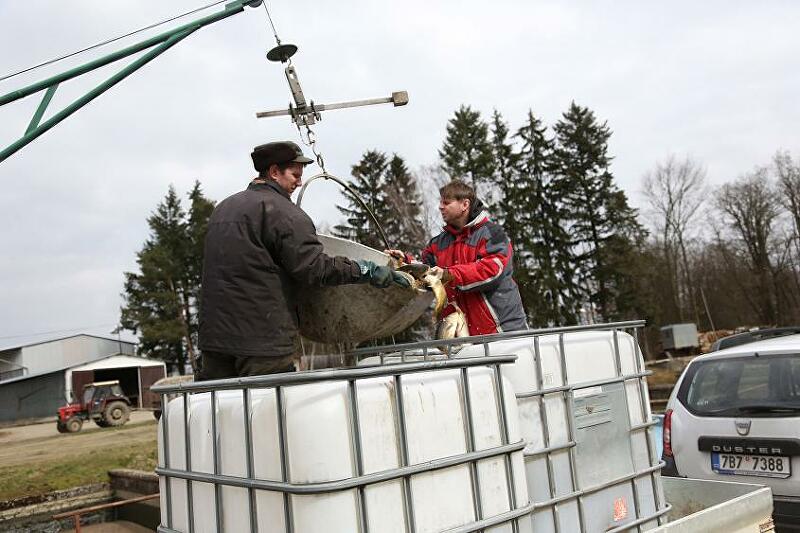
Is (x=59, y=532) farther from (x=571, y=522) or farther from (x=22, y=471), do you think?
(x=571, y=522)

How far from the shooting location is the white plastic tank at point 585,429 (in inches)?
111

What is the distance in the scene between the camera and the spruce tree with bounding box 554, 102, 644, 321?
44.6m

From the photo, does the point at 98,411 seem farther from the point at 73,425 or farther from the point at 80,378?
the point at 80,378

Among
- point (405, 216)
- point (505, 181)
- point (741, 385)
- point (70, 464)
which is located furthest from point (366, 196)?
point (741, 385)

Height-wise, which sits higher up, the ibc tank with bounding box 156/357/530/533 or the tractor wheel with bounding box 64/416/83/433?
the ibc tank with bounding box 156/357/530/533

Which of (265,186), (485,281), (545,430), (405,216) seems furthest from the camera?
(405,216)

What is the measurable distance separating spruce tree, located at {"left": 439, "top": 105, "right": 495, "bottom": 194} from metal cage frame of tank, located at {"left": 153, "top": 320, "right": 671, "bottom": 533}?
38479 millimetres

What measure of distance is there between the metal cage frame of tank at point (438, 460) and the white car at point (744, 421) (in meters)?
1.95

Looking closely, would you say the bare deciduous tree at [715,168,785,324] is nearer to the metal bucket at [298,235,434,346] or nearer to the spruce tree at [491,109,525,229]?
the spruce tree at [491,109,525,229]

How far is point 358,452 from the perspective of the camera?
77.4 inches

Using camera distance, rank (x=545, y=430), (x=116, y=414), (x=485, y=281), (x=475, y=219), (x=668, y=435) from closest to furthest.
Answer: (x=545, y=430) < (x=485, y=281) < (x=475, y=219) < (x=668, y=435) < (x=116, y=414)

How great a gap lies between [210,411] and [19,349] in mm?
65935

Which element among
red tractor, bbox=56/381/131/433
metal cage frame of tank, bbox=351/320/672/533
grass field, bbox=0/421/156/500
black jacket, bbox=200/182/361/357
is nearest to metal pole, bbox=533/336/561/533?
metal cage frame of tank, bbox=351/320/672/533

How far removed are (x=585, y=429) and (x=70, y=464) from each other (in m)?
14.7
